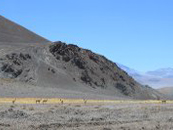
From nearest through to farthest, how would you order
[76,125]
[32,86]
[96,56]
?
[76,125] → [32,86] → [96,56]

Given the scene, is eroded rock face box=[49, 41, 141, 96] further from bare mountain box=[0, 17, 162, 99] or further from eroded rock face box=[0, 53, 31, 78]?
eroded rock face box=[0, 53, 31, 78]

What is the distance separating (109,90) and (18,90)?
967 inches

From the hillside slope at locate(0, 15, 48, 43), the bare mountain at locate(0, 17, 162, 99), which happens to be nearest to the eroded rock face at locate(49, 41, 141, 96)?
the bare mountain at locate(0, 17, 162, 99)

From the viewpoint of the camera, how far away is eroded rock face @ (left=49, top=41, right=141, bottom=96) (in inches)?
3452

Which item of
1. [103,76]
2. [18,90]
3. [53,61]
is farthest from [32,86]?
[103,76]

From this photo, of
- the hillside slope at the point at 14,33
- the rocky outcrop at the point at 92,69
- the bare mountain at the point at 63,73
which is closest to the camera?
the bare mountain at the point at 63,73

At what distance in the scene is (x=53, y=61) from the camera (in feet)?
286

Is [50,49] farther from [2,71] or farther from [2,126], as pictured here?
[2,126]

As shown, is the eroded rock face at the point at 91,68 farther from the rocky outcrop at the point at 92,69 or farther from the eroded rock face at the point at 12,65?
the eroded rock face at the point at 12,65

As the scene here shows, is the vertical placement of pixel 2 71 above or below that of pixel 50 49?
below

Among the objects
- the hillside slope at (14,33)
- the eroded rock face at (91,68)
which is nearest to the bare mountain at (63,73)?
the eroded rock face at (91,68)

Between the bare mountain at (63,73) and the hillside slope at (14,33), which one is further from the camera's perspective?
the hillside slope at (14,33)

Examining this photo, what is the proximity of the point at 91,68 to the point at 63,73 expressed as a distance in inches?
309

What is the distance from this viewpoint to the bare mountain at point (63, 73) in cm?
7600
